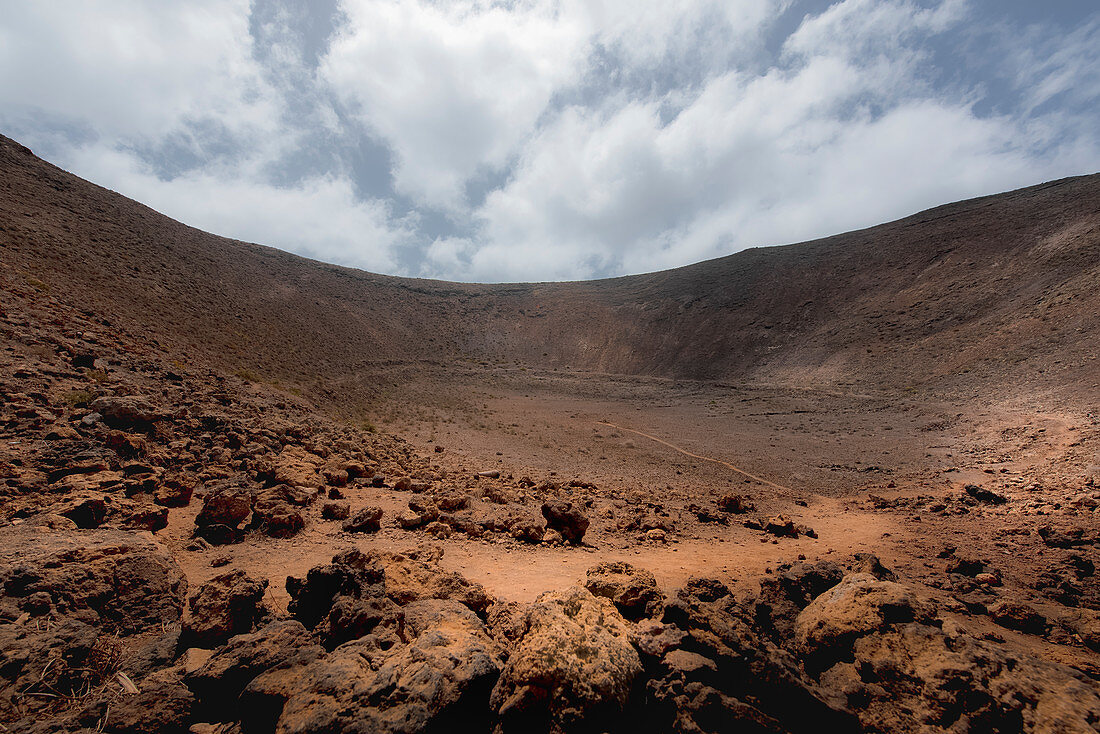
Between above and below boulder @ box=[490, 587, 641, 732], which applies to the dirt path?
below

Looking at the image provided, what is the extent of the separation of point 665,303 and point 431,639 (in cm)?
4713

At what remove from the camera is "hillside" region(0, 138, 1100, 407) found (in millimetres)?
20609

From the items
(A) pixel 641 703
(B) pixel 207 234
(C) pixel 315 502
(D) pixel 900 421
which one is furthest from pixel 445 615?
(B) pixel 207 234

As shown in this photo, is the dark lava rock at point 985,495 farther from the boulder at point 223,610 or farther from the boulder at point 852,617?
the boulder at point 223,610

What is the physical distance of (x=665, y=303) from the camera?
4747 cm

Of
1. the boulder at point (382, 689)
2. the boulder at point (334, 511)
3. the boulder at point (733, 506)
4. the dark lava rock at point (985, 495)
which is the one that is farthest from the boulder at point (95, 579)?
the dark lava rock at point (985, 495)

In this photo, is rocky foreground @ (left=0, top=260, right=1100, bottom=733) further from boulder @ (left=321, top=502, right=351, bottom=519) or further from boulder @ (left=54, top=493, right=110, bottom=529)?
boulder @ (left=321, top=502, right=351, bottom=519)

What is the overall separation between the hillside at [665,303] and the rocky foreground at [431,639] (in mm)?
13101

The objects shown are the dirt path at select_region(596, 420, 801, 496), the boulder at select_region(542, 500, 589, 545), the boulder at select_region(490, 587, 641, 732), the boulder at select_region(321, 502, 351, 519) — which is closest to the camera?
the boulder at select_region(490, 587, 641, 732)

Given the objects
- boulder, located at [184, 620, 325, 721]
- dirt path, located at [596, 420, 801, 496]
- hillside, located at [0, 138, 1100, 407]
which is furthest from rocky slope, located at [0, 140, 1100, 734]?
hillside, located at [0, 138, 1100, 407]

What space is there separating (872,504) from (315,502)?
1353 cm

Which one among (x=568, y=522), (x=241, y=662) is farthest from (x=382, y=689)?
(x=568, y=522)

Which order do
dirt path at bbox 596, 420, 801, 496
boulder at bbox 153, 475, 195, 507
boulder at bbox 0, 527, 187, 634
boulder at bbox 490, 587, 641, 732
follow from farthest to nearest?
dirt path at bbox 596, 420, 801, 496 < boulder at bbox 153, 475, 195, 507 < boulder at bbox 0, 527, 187, 634 < boulder at bbox 490, 587, 641, 732

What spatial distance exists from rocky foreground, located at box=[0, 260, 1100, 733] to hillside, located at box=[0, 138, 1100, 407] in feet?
43.0
